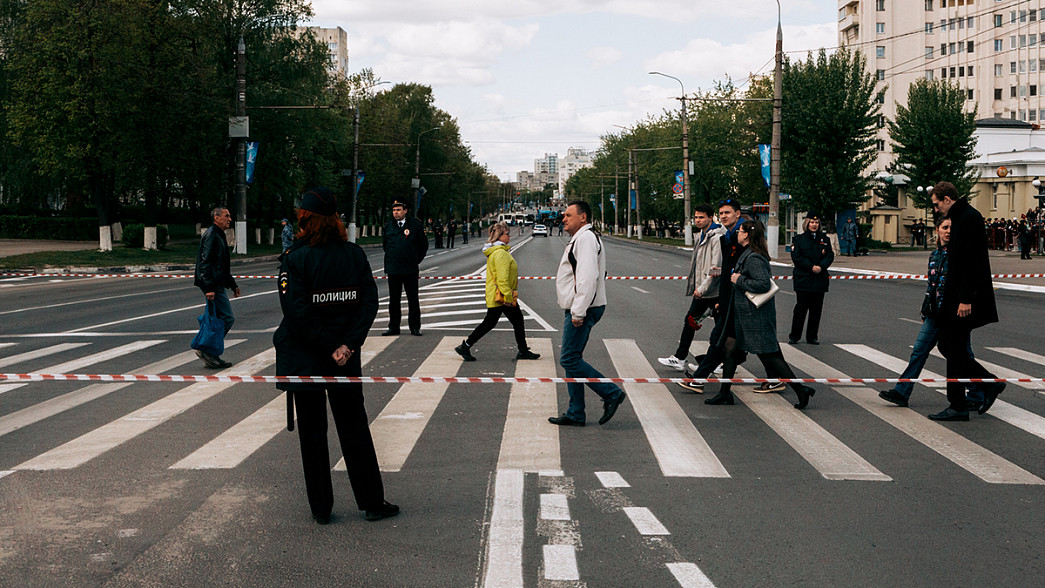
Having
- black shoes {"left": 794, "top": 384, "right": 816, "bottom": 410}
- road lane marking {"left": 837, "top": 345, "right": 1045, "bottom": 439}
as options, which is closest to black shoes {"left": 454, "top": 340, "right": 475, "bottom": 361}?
black shoes {"left": 794, "top": 384, "right": 816, "bottom": 410}

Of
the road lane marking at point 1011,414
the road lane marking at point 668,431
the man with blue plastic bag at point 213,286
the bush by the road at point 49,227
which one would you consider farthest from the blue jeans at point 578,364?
the bush by the road at point 49,227

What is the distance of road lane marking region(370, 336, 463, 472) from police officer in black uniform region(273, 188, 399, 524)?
1069 millimetres

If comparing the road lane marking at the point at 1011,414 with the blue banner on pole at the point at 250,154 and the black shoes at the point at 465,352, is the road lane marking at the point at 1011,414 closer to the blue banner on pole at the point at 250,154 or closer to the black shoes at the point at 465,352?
the black shoes at the point at 465,352

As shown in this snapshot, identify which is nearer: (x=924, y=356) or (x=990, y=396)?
(x=990, y=396)

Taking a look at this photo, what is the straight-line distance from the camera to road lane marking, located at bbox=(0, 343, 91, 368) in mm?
11109

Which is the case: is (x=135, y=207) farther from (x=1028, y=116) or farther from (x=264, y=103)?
(x=1028, y=116)

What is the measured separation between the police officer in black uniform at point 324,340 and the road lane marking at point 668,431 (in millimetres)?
2086

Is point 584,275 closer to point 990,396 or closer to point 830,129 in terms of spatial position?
point 990,396

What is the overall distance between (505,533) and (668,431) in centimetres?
285

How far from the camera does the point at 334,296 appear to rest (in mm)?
5184

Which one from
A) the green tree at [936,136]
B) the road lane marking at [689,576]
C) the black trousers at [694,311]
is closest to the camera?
the road lane marking at [689,576]

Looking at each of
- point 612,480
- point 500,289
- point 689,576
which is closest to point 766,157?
point 500,289

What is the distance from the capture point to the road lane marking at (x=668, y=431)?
20.9 ft

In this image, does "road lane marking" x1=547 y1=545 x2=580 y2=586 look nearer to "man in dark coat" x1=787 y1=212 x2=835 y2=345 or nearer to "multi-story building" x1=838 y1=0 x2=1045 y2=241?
"man in dark coat" x1=787 y1=212 x2=835 y2=345
